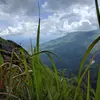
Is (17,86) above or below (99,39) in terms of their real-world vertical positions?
below

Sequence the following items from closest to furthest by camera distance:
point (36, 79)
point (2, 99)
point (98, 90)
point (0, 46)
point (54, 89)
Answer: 1. point (98, 90)
2. point (36, 79)
3. point (2, 99)
4. point (54, 89)
5. point (0, 46)

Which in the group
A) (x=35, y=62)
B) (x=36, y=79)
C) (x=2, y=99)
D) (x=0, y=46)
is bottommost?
(x=2, y=99)

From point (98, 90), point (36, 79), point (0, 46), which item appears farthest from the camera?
point (0, 46)

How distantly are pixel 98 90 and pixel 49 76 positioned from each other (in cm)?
181

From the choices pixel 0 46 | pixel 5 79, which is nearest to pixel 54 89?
pixel 5 79

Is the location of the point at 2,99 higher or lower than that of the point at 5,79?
lower

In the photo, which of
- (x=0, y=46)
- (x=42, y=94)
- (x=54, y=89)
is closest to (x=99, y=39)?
(x=42, y=94)

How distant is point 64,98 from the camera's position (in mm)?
2688

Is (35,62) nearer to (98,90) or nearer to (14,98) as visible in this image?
(14,98)

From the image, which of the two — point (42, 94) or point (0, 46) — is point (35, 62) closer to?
point (42, 94)

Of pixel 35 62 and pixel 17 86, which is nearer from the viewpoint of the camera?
pixel 35 62

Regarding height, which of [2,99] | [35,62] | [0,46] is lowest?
[2,99]

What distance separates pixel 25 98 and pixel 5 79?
559mm

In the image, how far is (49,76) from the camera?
10.4 feet
